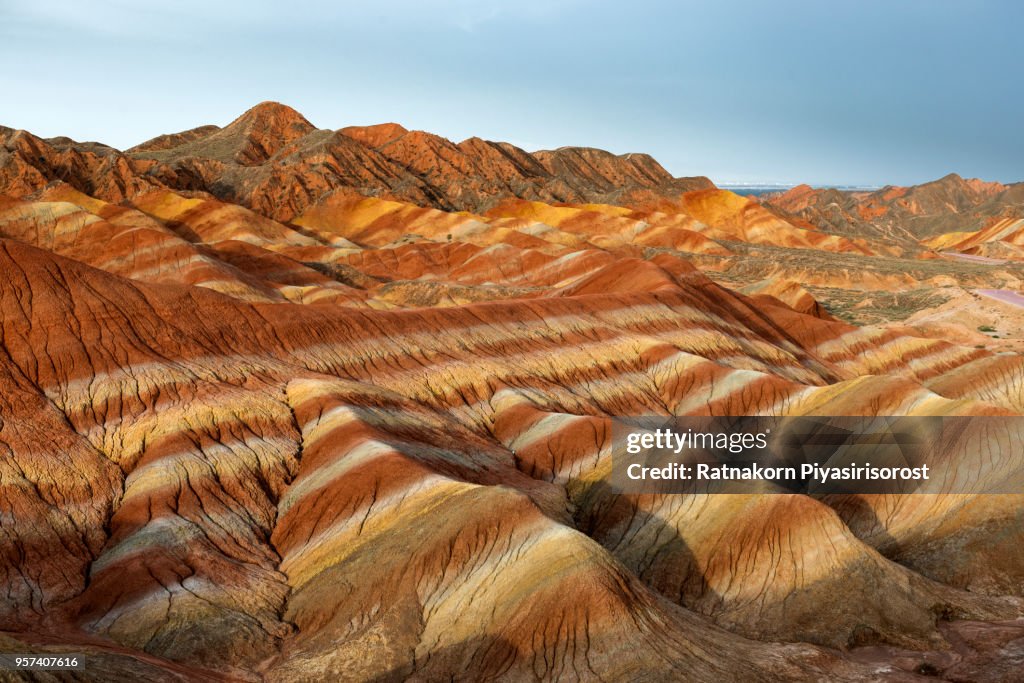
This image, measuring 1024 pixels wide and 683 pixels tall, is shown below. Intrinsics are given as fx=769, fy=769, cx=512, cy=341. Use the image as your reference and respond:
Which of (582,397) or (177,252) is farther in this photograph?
(177,252)

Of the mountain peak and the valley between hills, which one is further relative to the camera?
the mountain peak

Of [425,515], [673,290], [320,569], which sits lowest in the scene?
[320,569]

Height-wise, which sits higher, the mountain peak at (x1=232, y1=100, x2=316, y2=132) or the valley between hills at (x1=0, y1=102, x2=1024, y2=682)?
the mountain peak at (x1=232, y1=100, x2=316, y2=132)

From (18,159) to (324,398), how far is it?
376ft

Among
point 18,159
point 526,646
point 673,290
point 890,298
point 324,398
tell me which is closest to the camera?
point 526,646

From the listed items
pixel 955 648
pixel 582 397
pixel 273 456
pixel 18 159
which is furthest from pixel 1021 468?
pixel 18 159

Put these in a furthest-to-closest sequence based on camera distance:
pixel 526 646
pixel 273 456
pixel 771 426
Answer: pixel 771 426
pixel 273 456
pixel 526 646

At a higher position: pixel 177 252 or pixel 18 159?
pixel 18 159

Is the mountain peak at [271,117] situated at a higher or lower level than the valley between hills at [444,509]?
higher

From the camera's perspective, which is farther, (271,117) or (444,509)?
(271,117)

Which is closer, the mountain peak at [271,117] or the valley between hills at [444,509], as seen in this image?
the valley between hills at [444,509]

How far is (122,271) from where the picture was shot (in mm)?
88750

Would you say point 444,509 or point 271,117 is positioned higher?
point 271,117

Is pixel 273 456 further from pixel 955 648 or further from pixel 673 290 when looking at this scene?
pixel 673 290
